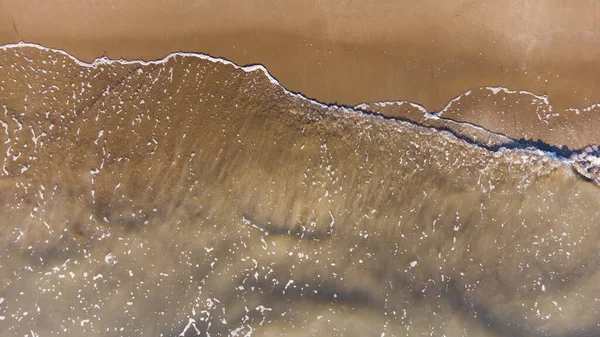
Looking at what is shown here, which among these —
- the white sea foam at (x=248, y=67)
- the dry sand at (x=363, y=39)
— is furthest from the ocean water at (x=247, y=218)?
the dry sand at (x=363, y=39)

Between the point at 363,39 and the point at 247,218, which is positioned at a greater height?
the point at 363,39

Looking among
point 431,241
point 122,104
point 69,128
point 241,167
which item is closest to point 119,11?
point 122,104

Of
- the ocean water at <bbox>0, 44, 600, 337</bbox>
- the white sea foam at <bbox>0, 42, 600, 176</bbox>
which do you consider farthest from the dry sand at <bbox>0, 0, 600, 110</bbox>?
the ocean water at <bbox>0, 44, 600, 337</bbox>

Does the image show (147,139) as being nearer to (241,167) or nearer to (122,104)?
(122,104)

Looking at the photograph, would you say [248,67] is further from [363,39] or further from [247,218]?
[247,218]

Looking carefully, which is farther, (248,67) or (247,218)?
(248,67)

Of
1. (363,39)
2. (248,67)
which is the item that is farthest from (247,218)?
(363,39)
